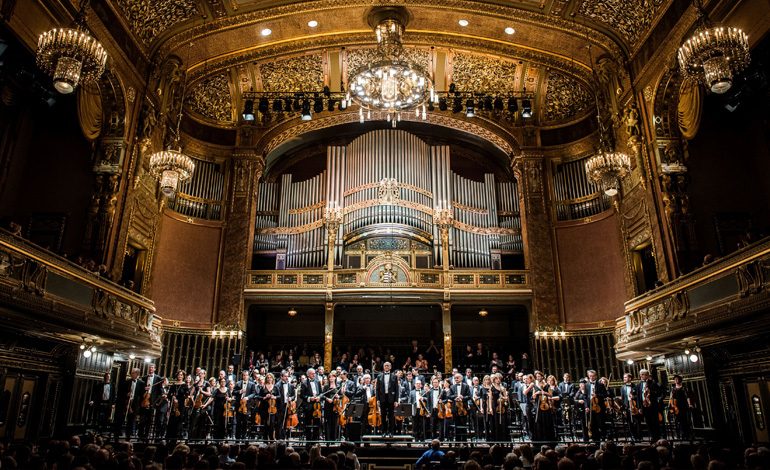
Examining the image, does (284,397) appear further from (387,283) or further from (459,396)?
(387,283)

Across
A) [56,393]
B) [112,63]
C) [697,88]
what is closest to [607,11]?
[697,88]

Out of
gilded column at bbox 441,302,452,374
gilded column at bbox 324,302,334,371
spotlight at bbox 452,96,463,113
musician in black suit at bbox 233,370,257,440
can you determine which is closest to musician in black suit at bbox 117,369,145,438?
musician in black suit at bbox 233,370,257,440

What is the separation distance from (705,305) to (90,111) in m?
12.4

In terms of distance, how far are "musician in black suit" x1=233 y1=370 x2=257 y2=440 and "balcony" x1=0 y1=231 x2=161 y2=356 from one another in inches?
83.9

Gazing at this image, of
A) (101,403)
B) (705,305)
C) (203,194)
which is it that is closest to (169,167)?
(203,194)

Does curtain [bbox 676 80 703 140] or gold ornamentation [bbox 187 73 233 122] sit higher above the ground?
gold ornamentation [bbox 187 73 233 122]

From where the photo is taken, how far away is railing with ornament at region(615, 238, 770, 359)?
723 centimetres

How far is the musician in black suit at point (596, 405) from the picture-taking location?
30.5 feet

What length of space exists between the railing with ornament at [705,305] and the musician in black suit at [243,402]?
288 inches

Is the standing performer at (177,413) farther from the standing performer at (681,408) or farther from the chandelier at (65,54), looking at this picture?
the standing performer at (681,408)

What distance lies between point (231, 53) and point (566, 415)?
478 inches

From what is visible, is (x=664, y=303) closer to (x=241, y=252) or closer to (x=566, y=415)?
(x=566, y=415)

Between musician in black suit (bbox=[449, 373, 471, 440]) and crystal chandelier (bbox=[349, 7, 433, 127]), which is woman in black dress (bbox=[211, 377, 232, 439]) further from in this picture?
crystal chandelier (bbox=[349, 7, 433, 127])

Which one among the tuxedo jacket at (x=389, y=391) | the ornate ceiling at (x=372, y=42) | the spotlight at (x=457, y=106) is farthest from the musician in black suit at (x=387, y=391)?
the ornate ceiling at (x=372, y=42)
